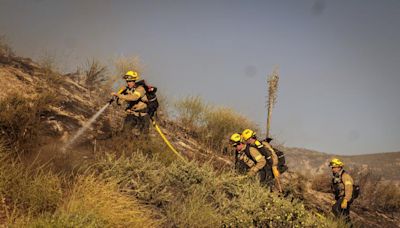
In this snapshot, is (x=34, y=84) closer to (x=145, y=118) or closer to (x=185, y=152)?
(x=145, y=118)

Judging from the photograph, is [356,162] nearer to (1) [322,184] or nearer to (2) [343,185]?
(1) [322,184]

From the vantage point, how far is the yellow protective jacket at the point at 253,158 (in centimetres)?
863

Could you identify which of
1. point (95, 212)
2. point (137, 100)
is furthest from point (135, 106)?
point (95, 212)

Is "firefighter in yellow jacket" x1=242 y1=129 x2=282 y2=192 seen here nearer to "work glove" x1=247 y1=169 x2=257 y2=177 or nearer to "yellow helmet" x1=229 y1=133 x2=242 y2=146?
"yellow helmet" x1=229 y1=133 x2=242 y2=146

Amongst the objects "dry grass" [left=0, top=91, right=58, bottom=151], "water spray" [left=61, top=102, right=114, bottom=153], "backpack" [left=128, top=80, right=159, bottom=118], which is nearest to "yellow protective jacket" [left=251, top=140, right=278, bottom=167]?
"backpack" [left=128, top=80, right=159, bottom=118]

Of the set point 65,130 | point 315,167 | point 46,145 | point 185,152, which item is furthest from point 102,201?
point 315,167

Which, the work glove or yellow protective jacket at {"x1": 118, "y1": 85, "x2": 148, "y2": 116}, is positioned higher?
yellow protective jacket at {"x1": 118, "y1": 85, "x2": 148, "y2": 116}

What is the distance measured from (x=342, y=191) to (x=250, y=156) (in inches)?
112

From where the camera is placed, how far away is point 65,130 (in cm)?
843

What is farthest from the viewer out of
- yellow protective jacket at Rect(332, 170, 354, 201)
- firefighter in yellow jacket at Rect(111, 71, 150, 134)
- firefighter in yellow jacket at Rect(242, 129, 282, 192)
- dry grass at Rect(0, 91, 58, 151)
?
firefighter in yellow jacket at Rect(242, 129, 282, 192)

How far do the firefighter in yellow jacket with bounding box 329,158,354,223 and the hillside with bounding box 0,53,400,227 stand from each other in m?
0.72

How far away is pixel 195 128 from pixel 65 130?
234 inches

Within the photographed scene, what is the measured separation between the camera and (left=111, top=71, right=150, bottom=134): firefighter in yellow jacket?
8711 millimetres

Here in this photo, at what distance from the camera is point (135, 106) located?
885cm
